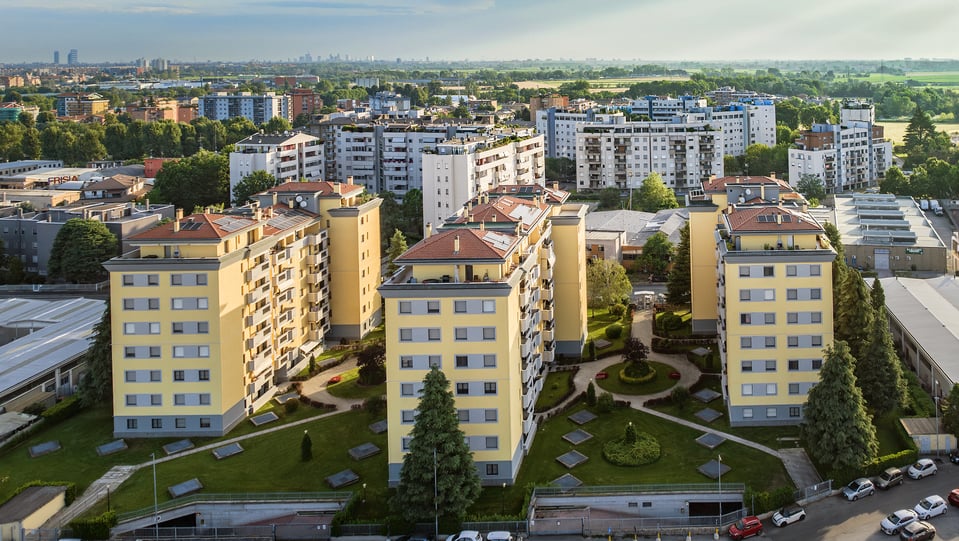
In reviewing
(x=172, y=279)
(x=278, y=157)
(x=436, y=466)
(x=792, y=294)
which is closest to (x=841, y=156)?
(x=278, y=157)

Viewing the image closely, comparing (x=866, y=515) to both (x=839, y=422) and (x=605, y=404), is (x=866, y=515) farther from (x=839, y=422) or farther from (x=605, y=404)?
(x=605, y=404)

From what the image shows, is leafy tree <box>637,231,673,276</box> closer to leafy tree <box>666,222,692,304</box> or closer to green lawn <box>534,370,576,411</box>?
leafy tree <box>666,222,692,304</box>

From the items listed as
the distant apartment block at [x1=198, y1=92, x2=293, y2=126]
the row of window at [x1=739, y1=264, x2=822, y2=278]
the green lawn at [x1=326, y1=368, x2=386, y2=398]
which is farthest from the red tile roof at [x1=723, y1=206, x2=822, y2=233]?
the distant apartment block at [x1=198, y1=92, x2=293, y2=126]

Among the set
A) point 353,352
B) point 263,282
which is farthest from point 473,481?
point 353,352

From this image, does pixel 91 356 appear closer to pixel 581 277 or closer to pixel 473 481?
pixel 473 481

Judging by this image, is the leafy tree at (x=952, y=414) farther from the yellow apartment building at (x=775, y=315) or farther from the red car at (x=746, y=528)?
the red car at (x=746, y=528)
